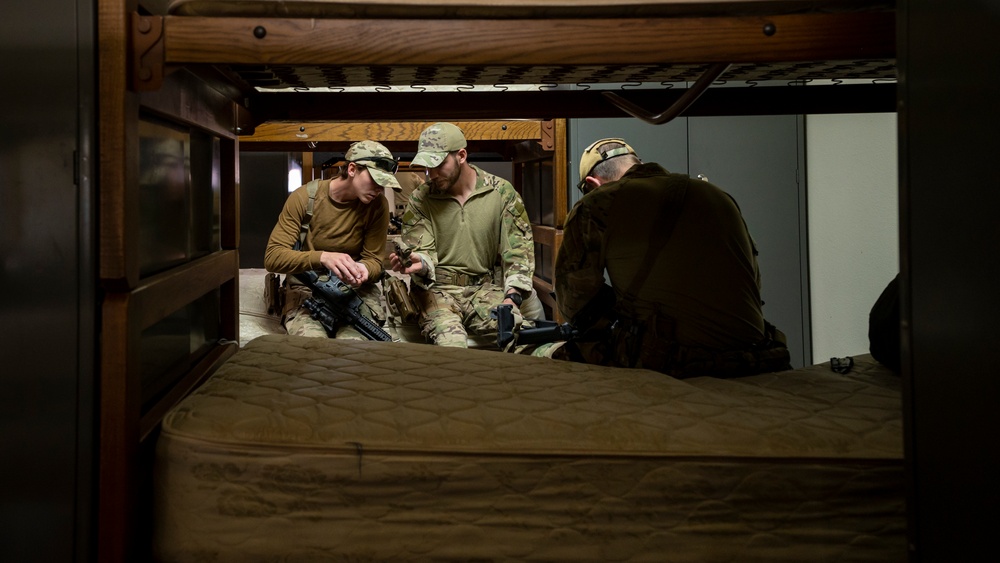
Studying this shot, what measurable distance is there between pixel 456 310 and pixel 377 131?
45.8 inches

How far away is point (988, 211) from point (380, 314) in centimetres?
285

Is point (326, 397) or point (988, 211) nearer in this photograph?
point (988, 211)

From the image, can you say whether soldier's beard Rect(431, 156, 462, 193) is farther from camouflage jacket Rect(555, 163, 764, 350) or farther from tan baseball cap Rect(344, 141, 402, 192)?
camouflage jacket Rect(555, 163, 764, 350)

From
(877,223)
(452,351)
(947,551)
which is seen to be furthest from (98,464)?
(877,223)

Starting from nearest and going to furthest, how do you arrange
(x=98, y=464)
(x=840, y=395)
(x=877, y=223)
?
1. (x=98, y=464)
2. (x=840, y=395)
3. (x=877, y=223)

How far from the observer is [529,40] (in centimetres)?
125

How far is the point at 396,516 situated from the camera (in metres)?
1.28

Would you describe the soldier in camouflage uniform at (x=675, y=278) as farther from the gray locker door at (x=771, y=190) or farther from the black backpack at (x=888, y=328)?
the gray locker door at (x=771, y=190)

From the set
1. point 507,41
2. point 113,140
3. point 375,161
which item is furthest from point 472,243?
point 113,140

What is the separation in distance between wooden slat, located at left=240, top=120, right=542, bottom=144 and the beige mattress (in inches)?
114

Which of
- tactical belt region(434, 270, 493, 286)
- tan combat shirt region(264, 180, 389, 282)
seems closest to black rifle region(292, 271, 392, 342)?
tan combat shirt region(264, 180, 389, 282)

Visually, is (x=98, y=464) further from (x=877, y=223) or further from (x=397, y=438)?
(x=877, y=223)

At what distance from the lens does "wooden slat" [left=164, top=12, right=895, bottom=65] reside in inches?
48.4

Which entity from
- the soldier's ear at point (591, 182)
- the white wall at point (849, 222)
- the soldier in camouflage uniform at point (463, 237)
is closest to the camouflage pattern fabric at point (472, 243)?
the soldier in camouflage uniform at point (463, 237)
